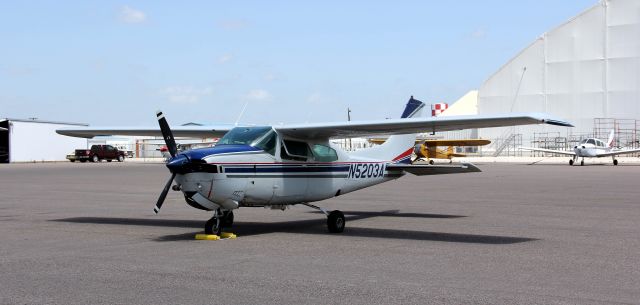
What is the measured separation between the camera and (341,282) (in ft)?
23.5

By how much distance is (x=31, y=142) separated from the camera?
67250 mm

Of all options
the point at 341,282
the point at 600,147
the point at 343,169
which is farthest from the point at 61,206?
the point at 600,147

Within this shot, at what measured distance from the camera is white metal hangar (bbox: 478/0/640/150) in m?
64.9

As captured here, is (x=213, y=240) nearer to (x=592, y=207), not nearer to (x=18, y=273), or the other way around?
(x=18, y=273)

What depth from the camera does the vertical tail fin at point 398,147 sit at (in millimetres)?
13902

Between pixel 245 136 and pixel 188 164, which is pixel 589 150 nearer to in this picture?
pixel 245 136

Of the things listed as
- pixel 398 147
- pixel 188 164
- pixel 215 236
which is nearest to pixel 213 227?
pixel 215 236

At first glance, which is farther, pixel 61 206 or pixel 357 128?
pixel 61 206

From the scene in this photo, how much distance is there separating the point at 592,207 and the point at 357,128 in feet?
22.1

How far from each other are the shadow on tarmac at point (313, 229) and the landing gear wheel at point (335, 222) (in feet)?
0.39

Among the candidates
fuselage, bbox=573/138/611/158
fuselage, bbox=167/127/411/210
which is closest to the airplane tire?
fuselage, bbox=167/127/411/210

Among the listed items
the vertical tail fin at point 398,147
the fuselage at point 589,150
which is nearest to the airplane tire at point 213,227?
the vertical tail fin at point 398,147

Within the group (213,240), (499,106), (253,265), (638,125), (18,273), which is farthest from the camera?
(499,106)

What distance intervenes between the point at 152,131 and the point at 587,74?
5972cm
